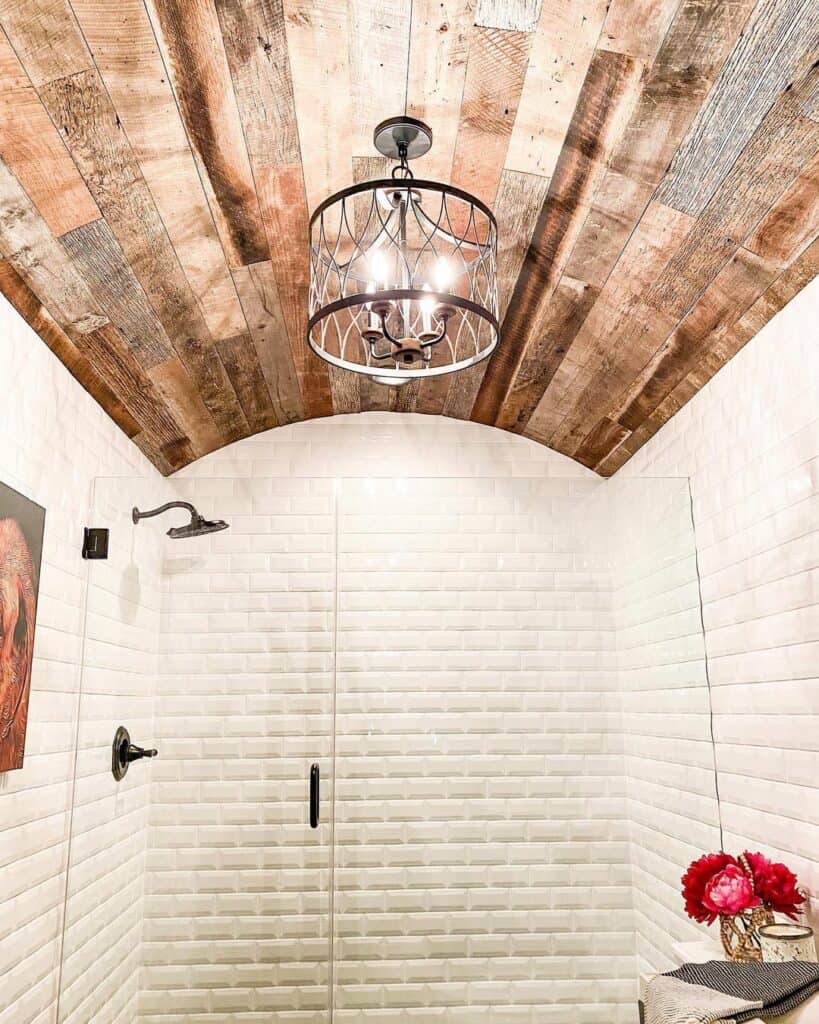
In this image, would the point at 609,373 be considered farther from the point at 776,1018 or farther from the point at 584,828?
the point at 776,1018

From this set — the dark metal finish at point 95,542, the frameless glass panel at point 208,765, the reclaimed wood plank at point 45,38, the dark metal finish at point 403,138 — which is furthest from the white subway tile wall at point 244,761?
the reclaimed wood plank at point 45,38

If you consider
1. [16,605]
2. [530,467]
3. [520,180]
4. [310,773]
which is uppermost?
[520,180]

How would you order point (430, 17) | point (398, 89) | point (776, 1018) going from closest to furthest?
point (776, 1018) → point (430, 17) → point (398, 89)

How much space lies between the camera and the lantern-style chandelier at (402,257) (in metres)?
1.91

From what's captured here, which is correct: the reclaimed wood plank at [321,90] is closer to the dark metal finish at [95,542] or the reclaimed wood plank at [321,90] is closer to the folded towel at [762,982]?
the dark metal finish at [95,542]

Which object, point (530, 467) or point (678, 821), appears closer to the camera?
point (678, 821)

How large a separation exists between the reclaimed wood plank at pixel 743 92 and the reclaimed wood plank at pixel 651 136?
0.08 feet

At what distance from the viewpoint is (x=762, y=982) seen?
5.33 ft

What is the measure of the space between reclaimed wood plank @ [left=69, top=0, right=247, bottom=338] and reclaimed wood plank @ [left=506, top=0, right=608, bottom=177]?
0.76m

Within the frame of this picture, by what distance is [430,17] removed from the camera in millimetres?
1701

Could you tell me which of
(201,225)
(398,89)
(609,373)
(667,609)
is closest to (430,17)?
(398,89)

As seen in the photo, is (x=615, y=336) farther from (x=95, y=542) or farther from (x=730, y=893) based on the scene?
(x=95, y=542)

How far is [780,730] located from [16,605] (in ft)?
6.35

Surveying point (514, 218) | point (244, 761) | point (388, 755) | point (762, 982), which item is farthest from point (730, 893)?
point (514, 218)
